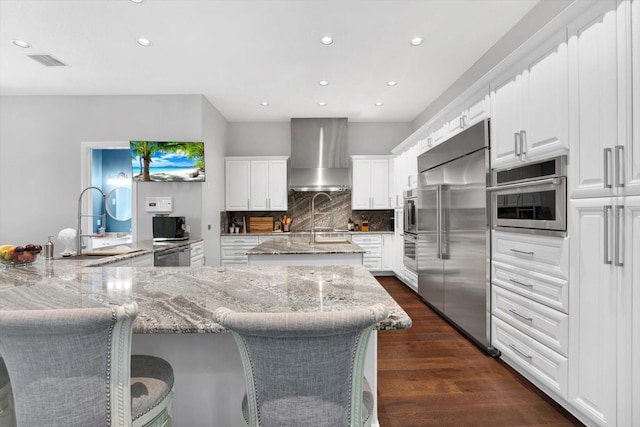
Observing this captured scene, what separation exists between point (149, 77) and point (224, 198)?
2290mm

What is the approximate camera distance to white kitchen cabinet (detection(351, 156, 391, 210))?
5652mm

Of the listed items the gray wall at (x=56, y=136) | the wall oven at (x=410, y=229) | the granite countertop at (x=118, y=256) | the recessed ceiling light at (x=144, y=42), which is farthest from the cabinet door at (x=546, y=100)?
the gray wall at (x=56, y=136)

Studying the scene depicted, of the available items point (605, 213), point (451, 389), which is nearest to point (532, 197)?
point (605, 213)

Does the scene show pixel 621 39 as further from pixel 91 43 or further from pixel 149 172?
pixel 149 172

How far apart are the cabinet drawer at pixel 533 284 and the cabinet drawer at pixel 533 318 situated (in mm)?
42

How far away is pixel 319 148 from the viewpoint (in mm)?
5652

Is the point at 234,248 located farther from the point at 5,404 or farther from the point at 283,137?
the point at 5,404

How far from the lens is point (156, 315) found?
1.05m

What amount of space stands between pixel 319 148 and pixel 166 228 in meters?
2.93

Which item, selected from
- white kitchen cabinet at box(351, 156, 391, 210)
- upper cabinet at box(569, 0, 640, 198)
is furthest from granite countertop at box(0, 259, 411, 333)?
white kitchen cabinet at box(351, 156, 391, 210)

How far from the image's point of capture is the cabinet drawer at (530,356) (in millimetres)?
1830

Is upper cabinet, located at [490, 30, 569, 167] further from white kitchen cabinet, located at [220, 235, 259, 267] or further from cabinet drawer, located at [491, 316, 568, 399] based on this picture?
white kitchen cabinet, located at [220, 235, 259, 267]

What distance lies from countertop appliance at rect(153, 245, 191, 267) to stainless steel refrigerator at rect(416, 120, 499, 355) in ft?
10.1

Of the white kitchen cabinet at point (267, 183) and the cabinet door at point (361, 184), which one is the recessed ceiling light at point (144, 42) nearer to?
the white kitchen cabinet at point (267, 183)
